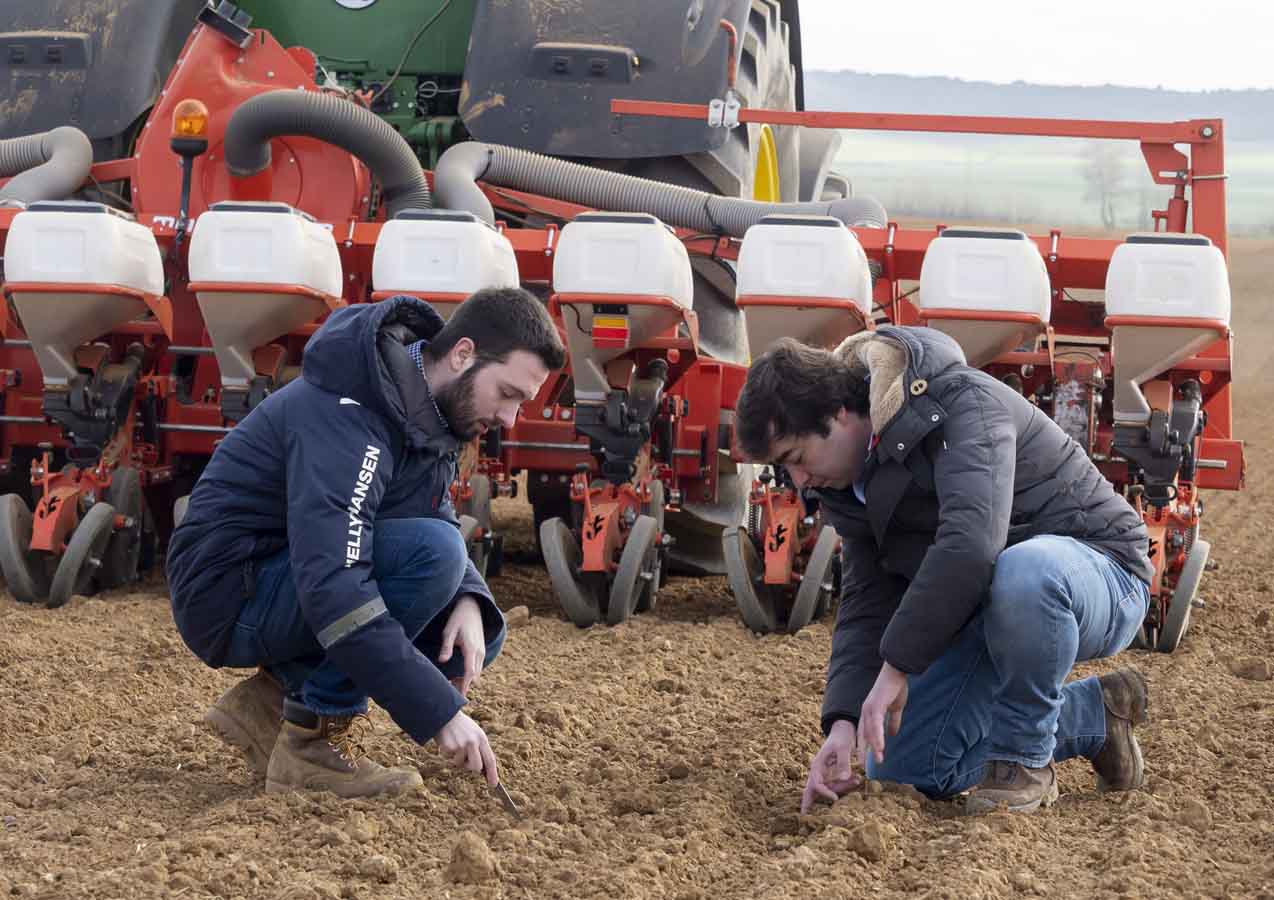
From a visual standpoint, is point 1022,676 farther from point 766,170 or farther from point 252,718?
point 766,170

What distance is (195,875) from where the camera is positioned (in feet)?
9.36

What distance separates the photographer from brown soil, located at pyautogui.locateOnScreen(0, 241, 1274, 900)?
9.58 feet

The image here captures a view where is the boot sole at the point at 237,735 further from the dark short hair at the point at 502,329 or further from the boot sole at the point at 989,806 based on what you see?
the boot sole at the point at 989,806

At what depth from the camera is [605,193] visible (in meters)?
5.91

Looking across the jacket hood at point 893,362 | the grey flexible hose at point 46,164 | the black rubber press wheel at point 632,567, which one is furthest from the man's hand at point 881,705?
the grey flexible hose at point 46,164

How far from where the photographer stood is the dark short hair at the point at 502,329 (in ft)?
10.6

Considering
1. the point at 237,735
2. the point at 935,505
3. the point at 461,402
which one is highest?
the point at 461,402

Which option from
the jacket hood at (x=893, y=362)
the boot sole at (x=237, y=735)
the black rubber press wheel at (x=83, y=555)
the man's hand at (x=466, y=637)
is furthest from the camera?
the black rubber press wheel at (x=83, y=555)

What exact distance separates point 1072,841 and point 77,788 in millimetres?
1829

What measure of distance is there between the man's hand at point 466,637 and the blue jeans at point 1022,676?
0.79 metres

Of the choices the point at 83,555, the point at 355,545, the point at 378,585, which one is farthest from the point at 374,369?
the point at 83,555

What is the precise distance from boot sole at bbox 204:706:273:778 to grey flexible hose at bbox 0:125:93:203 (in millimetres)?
2870

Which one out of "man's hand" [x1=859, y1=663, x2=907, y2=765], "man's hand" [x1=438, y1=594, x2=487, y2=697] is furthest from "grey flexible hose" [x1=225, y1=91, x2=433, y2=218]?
"man's hand" [x1=859, y1=663, x2=907, y2=765]

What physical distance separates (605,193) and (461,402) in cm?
274
